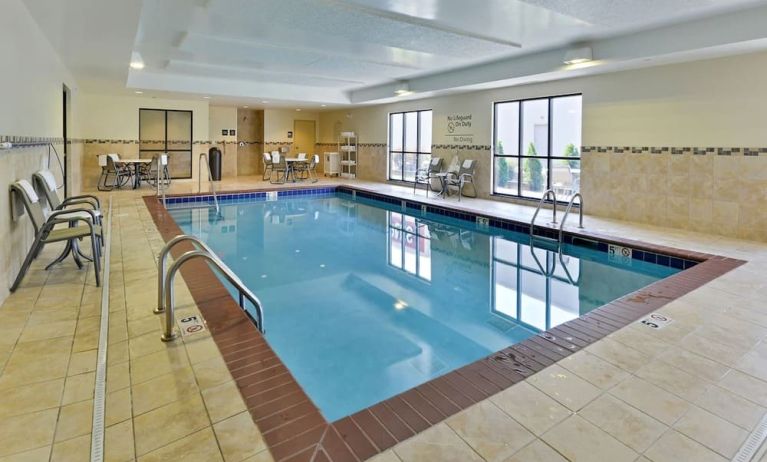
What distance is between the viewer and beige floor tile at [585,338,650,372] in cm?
248

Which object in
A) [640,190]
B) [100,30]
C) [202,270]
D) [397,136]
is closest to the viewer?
[202,270]

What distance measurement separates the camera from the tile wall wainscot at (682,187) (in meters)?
5.66

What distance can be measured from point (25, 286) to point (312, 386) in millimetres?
2593

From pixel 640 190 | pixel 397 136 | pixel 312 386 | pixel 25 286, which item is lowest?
pixel 312 386

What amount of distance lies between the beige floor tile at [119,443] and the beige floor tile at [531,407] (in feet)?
5.05

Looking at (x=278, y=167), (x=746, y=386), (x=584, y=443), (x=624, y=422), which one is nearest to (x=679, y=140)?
(x=746, y=386)

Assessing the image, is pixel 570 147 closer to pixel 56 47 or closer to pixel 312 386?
pixel 312 386

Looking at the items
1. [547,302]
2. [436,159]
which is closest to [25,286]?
[547,302]

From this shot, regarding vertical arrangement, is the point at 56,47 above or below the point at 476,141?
above

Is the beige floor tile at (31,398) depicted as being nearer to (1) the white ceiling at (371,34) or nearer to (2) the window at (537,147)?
(1) the white ceiling at (371,34)

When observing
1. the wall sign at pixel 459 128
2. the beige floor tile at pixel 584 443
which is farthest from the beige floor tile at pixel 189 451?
the wall sign at pixel 459 128

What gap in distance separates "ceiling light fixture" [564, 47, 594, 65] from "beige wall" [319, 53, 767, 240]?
101cm

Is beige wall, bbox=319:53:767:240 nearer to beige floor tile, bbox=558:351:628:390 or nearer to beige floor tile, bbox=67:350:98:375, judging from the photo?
beige floor tile, bbox=558:351:628:390

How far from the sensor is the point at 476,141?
31.6 feet
